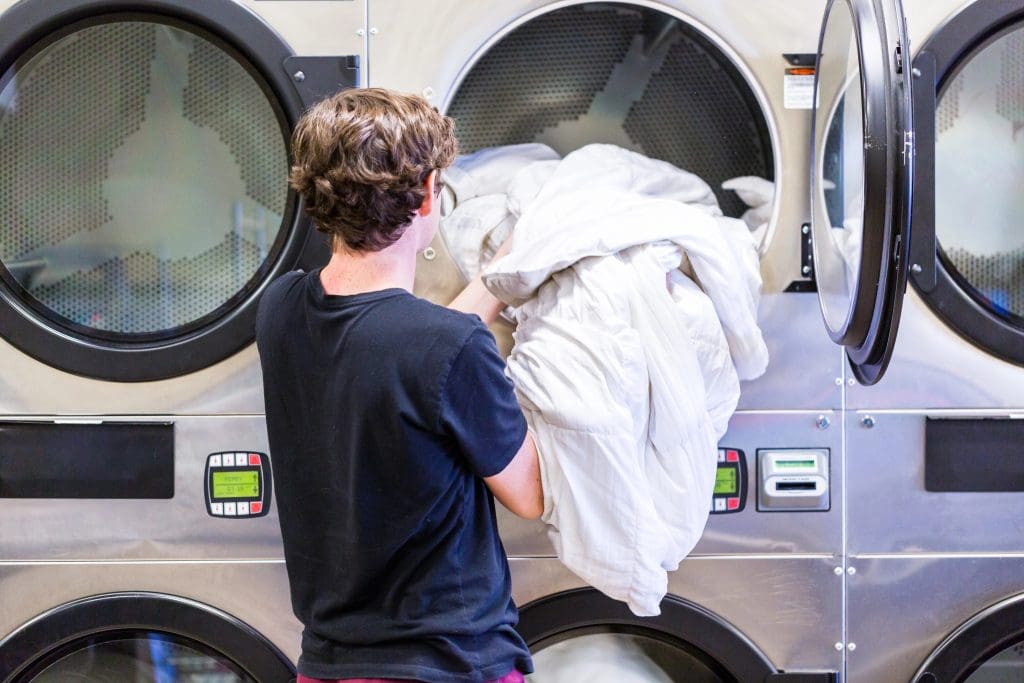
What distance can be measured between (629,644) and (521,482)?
2.30 feet

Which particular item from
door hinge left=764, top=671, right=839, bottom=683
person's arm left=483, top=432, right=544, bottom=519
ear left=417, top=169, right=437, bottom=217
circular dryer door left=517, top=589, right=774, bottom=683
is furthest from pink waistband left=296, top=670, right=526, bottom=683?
door hinge left=764, top=671, right=839, bottom=683

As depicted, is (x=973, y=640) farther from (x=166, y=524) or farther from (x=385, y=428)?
(x=166, y=524)

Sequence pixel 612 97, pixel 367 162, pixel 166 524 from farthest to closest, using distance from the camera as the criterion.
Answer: pixel 612 97
pixel 166 524
pixel 367 162

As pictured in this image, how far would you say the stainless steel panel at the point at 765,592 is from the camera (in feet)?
5.45

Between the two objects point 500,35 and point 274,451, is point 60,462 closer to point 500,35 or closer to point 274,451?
point 274,451

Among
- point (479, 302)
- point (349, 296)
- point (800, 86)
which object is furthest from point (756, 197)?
point (349, 296)

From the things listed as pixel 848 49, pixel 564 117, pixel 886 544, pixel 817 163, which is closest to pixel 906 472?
pixel 886 544

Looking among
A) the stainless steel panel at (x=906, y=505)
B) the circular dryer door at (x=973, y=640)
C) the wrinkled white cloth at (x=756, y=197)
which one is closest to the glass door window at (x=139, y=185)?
the wrinkled white cloth at (x=756, y=197)

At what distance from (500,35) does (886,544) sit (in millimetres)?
1145

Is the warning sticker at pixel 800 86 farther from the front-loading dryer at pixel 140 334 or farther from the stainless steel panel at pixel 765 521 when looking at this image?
the front-loading dryer at pixel 140 334

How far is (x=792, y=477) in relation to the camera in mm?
1646

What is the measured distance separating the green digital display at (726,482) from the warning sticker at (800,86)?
66 cm

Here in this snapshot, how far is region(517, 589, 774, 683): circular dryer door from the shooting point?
5.42 feet

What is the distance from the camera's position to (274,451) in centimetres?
120
